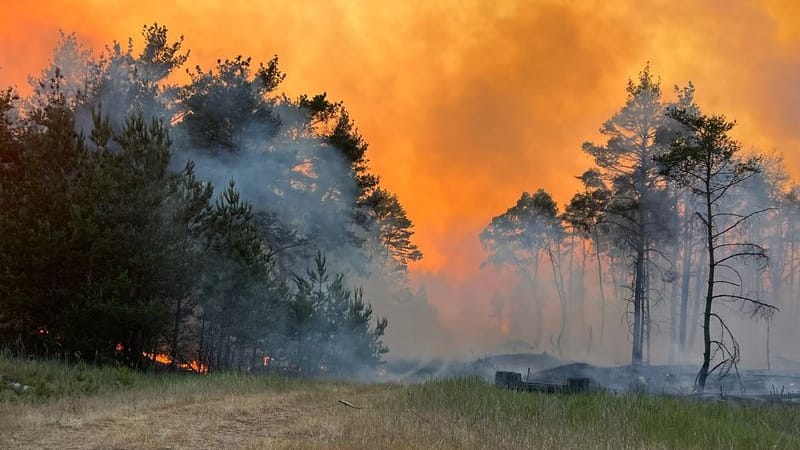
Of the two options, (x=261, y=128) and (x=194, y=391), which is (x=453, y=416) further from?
(x=261, y=128)

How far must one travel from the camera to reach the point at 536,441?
9789 mm

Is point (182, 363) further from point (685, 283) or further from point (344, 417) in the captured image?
point (685, 283)

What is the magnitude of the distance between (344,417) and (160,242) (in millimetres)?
11219

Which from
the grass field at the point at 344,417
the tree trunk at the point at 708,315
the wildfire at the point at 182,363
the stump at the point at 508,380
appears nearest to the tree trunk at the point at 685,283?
the tree trunk at the point at 708,315

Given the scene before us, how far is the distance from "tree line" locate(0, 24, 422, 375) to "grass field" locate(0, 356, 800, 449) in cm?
375

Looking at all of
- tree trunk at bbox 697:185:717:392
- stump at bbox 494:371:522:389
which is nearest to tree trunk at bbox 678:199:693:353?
tree trunk at bbox 697:185:717:392

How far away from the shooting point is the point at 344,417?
37.1ft

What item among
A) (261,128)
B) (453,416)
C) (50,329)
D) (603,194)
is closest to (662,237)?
(603,194)

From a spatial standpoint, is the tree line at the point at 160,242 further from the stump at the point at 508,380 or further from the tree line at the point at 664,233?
the tree line at the point at 664,233

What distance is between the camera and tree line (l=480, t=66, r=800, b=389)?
79.4 ft

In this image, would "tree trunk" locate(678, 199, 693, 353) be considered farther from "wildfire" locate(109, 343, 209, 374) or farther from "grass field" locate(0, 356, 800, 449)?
"wildfire" locate(109, 343, 209, 374)

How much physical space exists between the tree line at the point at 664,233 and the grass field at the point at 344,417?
28.9 feet

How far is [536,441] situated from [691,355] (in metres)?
38.5

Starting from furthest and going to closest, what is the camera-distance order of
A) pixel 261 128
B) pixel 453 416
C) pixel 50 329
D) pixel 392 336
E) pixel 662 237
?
pixel 392 336 → pixel 662 237 → pixel 261 128 → pixel 50 329 → pixel 453 416
